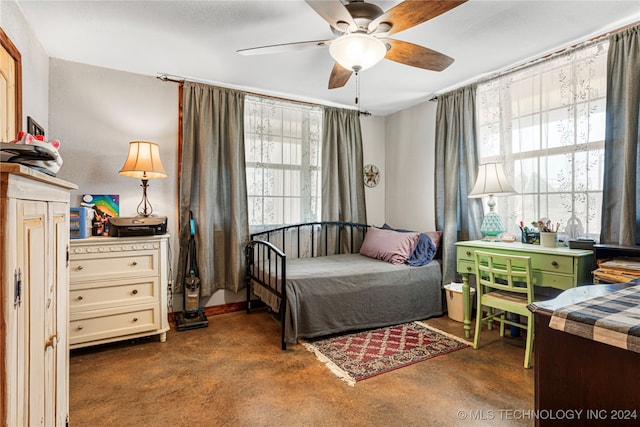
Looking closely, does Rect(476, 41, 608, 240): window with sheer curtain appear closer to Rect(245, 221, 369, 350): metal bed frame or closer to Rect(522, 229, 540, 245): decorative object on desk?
Rect(522, 229, 540, 245): decorative object on desk

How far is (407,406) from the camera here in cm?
177

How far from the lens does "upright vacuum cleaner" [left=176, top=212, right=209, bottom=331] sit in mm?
2956

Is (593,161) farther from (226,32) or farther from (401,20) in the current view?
(226,32)

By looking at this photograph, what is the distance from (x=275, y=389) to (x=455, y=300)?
1919 millimetres

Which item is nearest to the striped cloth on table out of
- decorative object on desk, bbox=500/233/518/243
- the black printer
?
decorative object on desk, bbox=500/233/518/243

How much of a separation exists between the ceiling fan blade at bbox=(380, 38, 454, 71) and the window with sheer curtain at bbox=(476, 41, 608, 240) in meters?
1.11

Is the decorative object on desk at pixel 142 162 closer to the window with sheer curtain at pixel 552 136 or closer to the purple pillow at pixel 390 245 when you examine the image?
the purple pillow at pixel 390 245

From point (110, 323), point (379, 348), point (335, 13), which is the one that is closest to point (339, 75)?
point (335, 13)

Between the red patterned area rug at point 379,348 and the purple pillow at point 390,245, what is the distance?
2.15ft

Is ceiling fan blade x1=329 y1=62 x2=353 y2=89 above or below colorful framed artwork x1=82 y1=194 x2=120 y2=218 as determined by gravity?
→ above

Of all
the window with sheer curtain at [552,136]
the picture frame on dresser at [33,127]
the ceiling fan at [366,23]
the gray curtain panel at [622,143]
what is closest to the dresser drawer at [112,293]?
the picture frame on dresser at [33,127]

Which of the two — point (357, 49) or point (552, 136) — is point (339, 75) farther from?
point (552, 136)

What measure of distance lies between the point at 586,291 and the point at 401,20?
1.50 m

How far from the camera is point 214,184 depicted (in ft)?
10.4
